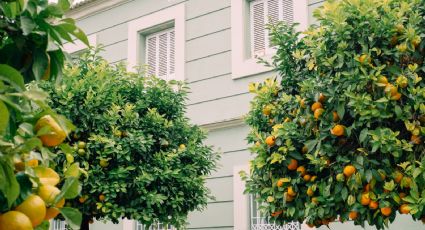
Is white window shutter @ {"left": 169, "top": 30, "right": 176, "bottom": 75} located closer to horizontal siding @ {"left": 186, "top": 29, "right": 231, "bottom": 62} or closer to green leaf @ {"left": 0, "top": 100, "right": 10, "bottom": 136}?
horizontal siding @ {"left": 186, "top": 29, "right": 231, "bottom": 62}

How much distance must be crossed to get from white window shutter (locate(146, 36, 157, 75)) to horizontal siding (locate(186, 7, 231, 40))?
120cm

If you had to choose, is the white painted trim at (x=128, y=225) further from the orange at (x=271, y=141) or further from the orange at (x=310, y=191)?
the orange at (x=310, y=191)

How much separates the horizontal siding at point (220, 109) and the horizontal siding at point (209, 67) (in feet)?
1.84

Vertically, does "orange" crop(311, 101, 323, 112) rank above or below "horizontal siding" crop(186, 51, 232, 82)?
below

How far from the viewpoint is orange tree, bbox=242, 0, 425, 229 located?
5.71 m

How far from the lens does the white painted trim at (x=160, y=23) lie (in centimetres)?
1248

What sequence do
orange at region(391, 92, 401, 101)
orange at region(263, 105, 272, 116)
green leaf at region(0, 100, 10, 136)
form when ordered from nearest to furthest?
green leaf at region(0, 100, 10, 136), orange at region(391, 92, 401, 101), orange at region(263, 105, 272, 116)

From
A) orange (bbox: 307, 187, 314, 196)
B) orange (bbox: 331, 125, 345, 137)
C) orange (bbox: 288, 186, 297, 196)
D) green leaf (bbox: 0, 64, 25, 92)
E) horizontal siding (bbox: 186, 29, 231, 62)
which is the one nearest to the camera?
green leaf (bbox: 0, 64, 25, 92)

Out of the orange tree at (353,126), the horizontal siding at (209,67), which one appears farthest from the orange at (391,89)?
the horizontal siding at (209,67)

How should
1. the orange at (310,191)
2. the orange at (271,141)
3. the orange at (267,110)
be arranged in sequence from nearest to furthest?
1. the orange at (310,191)
2. the orange at (271,141)
3. the orange at (267,110)

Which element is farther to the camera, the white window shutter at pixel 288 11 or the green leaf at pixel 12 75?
the white window shutter at pixel 288 11

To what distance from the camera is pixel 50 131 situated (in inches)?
73.0

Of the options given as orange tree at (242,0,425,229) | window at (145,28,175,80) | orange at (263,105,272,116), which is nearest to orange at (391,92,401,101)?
orange tree at (242,0,425,229)

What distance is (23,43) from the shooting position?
2.03 m
